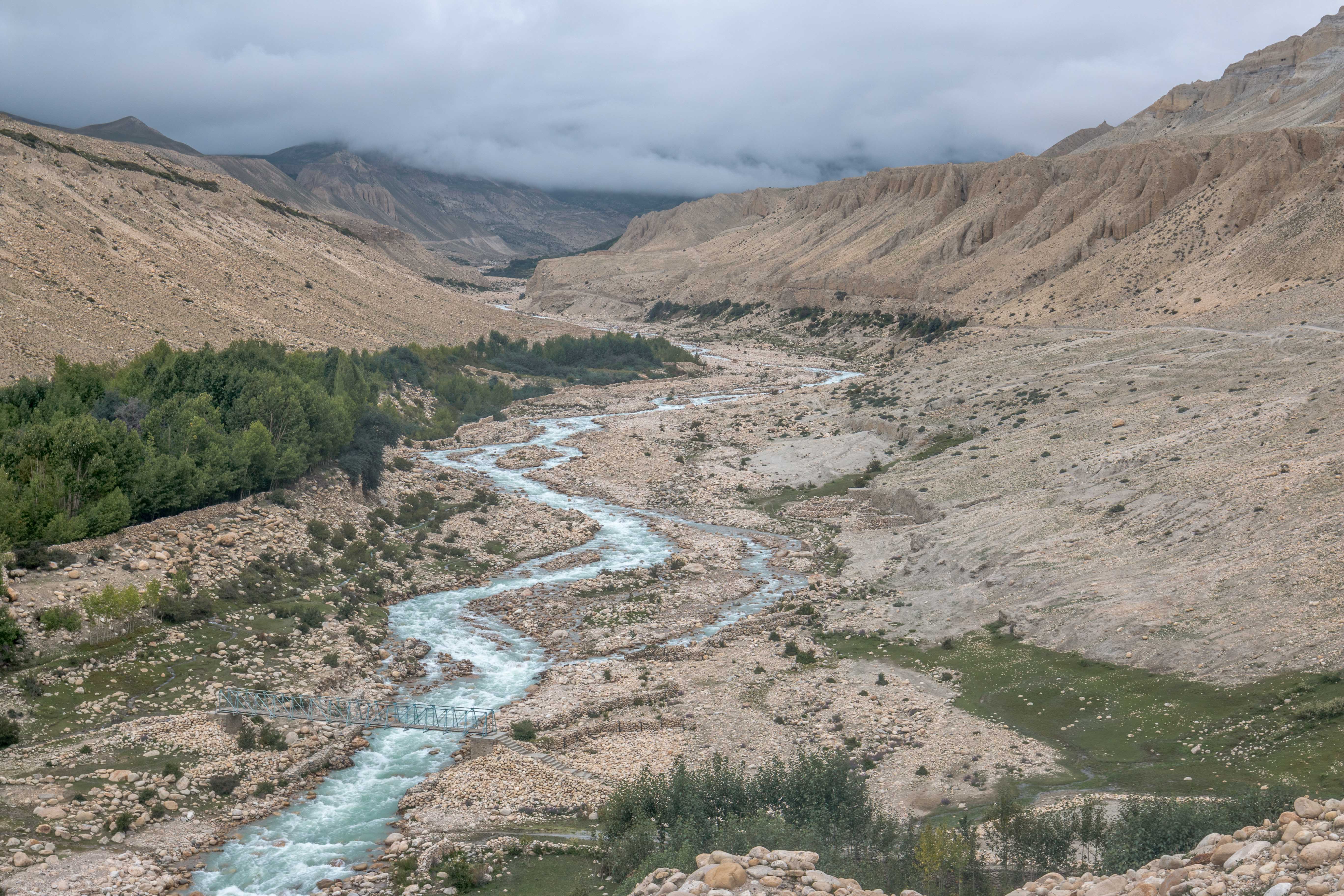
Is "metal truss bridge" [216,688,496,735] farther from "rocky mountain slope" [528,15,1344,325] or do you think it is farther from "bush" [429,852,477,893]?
"rocky mountain slope" [528,15,1344,325]

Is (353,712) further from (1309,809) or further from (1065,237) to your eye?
(1065,237)

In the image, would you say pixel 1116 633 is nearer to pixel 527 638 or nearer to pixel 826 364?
pixel 527 638

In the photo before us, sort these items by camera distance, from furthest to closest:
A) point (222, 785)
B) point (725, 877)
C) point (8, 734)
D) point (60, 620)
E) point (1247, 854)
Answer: point (60, 620)
point (222, 785)
point (8, 734)
point (725, 877)
point (1247, 854)

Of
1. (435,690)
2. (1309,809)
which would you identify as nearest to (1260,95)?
(435,690)

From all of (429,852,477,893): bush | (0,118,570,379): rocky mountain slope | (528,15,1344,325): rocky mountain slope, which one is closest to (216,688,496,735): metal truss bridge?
(429,852,477,893): bush

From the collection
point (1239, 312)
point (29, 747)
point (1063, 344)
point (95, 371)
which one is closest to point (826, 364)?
point (1063, 344)

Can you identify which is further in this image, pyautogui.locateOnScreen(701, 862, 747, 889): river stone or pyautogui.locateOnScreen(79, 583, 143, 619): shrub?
pyautogui.locateOnScreen(79, 583, 143, 619): shrub
